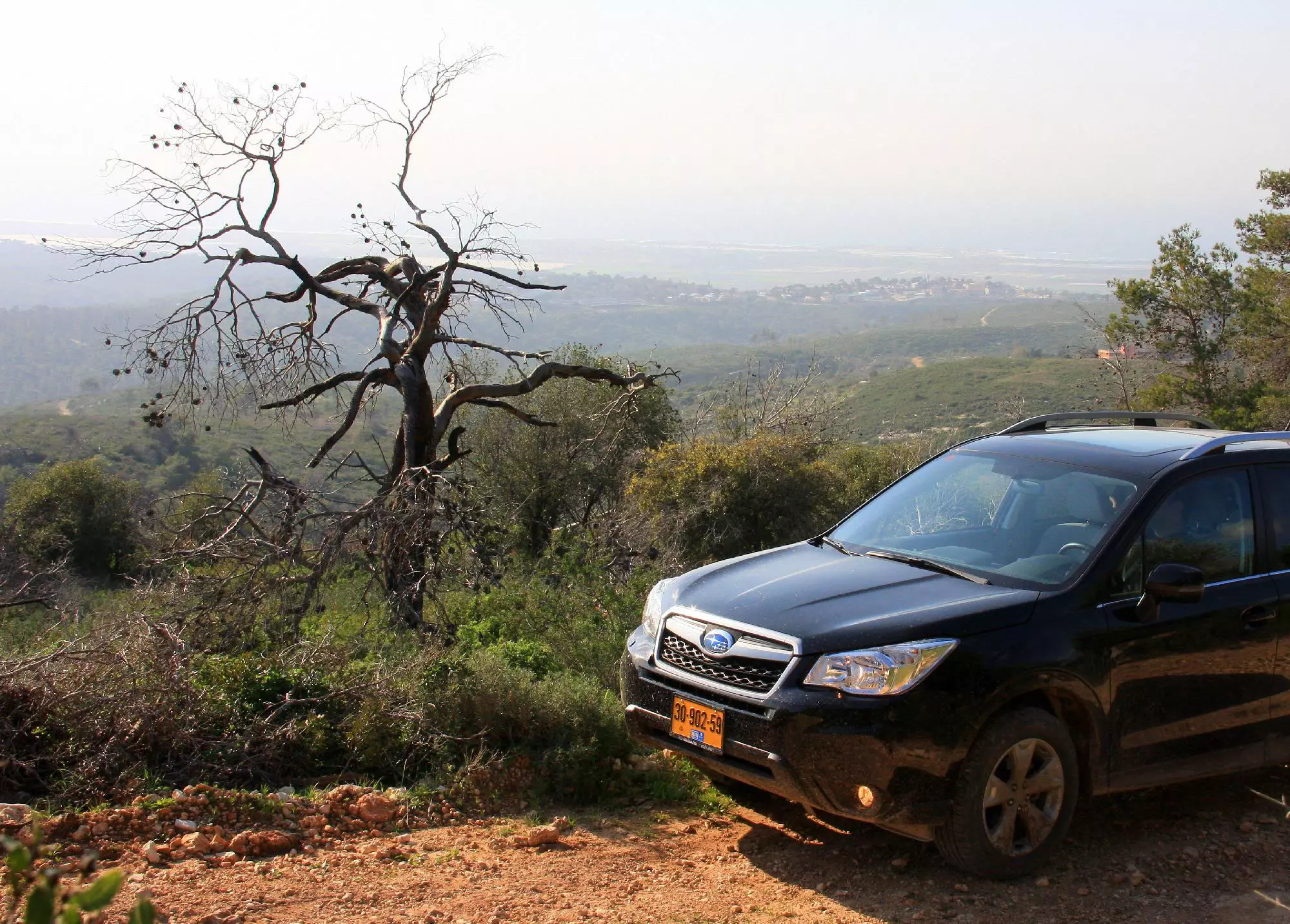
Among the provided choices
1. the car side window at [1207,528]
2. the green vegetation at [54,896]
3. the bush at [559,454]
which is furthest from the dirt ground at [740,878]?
the bush at [559,454]

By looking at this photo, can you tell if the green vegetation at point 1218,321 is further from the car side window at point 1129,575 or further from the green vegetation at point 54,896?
the green vegetation at point 54,896

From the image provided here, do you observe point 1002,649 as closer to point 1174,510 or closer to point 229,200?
point 1174,510

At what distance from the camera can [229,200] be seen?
458 inches

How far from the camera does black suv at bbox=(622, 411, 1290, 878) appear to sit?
4.23 m

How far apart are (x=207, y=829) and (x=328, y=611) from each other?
20.9 ft

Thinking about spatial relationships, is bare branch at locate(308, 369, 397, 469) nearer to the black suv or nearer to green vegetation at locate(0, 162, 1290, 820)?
green vegetation at locate(0, 162, 1290, 820)

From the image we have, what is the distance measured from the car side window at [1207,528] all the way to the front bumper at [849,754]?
1474 mm

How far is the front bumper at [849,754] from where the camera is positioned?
415cm

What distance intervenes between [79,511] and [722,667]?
2685 centimetres

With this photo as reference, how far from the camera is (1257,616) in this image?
5.06m

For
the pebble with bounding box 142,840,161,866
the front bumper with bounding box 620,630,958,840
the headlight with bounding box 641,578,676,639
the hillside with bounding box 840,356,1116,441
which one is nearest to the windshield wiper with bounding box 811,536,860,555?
the headlight with bounding box 641,578,676,639

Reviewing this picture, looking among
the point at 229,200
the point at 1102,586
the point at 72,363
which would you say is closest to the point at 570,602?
the point at 1102,586

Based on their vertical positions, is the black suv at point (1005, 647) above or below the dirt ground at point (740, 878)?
above

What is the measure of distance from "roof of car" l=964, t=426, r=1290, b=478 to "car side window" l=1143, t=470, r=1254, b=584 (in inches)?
6.8
